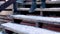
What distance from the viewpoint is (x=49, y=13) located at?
7.89 ft

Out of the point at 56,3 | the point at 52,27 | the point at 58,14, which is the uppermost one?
the point at 56,3

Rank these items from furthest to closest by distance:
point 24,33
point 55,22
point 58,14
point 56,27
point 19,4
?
point 19,4, point 58,14, point 56,27, point 24,33, point 55,22

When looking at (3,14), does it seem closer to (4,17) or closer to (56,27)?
(4,17)

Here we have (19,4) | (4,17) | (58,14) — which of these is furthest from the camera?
(4,17)

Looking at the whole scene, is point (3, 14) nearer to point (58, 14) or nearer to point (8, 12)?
point (8, 12)

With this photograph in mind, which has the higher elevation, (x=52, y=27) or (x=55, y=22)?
(x=55, y=22)

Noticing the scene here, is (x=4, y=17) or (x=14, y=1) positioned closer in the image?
(x=14, y=1)

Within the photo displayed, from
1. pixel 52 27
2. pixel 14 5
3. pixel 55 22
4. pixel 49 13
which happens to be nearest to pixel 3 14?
pixel 14 5

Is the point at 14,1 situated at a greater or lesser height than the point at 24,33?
greater

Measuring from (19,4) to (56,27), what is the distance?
3.67 ft

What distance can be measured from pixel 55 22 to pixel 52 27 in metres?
0.61

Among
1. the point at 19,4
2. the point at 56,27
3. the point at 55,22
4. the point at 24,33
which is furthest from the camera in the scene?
the point at 19,4

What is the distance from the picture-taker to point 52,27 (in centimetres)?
214

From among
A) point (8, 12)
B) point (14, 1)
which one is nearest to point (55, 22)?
point (14, 1)
